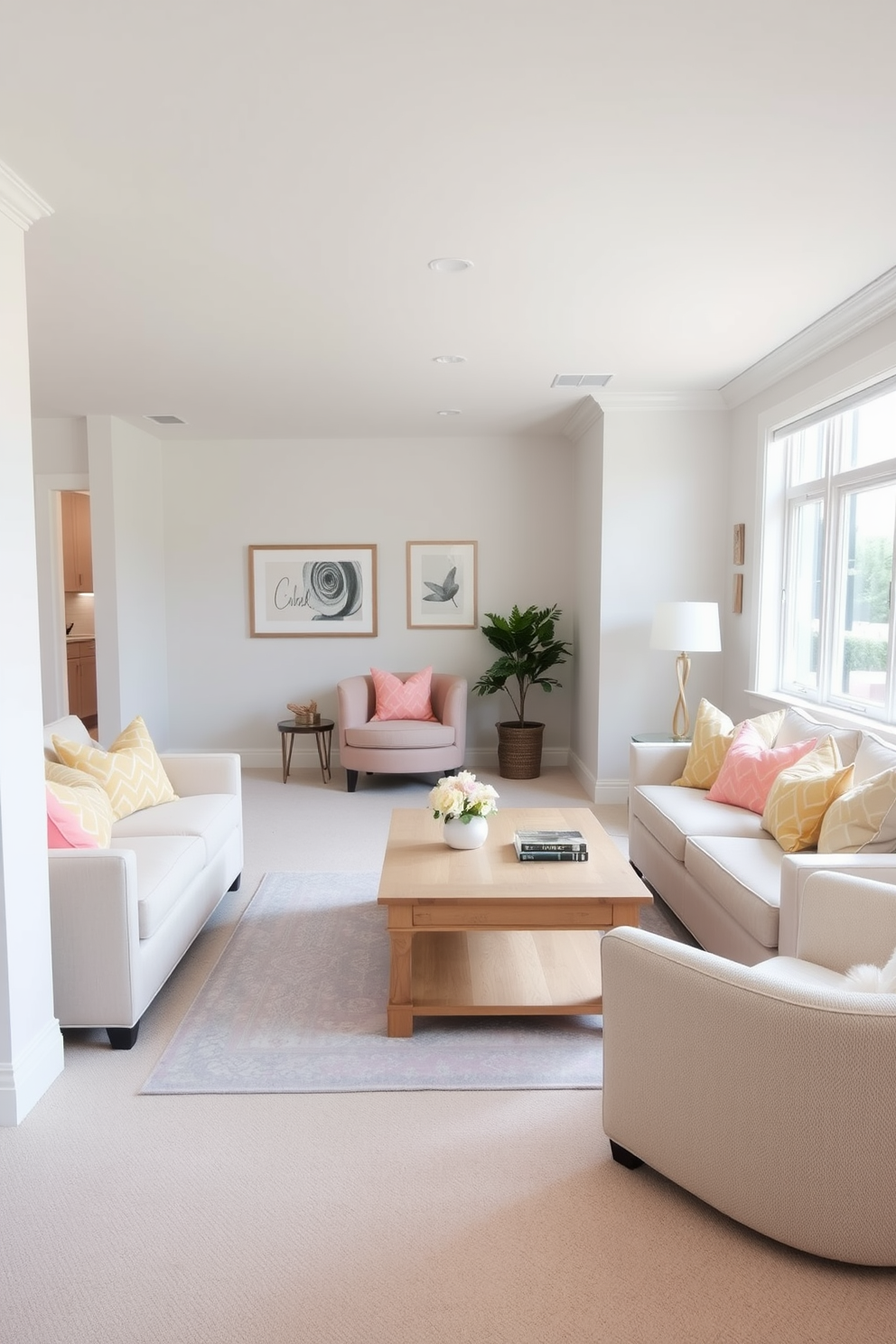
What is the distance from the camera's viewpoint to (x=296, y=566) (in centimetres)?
714

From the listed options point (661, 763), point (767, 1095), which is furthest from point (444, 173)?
point (661, 763)

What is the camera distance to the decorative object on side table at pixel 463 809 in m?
3.29

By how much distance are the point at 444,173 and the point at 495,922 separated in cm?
224

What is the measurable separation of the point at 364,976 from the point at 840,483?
314 centimetres

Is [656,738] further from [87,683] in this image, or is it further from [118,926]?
[87,683]

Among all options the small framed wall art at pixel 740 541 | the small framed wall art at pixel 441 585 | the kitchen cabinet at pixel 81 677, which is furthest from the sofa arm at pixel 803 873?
the kitchen cabinet at pixel 81 677

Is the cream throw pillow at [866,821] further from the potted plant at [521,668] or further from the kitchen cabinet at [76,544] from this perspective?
the kitchen cabinet at [76,544]

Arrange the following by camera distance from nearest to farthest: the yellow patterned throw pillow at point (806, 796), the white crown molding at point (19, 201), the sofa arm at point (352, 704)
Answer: the white crown molding at point (19, 201) → the yellow patterned throw pillow at point (806, 796) → the sofa arm at point (352, 704)

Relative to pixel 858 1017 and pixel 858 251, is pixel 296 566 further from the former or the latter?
pixel 858 1017

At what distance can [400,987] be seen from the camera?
2.84 metres

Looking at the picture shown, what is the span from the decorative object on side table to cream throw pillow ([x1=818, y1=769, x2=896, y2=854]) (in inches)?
45.2

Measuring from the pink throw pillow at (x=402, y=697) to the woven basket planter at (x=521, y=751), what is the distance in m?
0.57

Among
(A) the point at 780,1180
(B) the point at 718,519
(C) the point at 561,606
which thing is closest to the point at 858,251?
(B) the point at 718,519

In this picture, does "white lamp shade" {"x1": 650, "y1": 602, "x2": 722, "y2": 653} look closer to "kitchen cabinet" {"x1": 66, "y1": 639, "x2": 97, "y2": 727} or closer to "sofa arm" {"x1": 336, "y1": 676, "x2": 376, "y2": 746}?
"sofa arm" {"x1": 336, "y1": 676, "x2": 376, "y2": 746}
